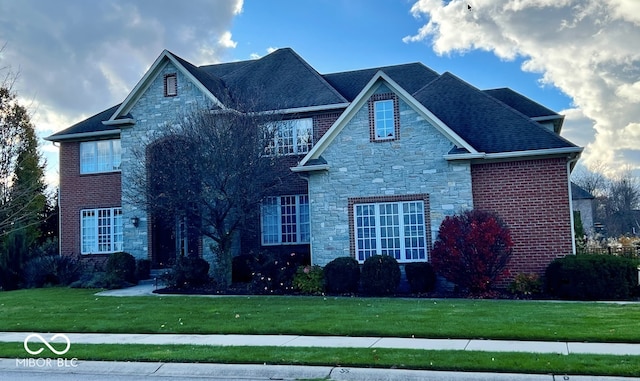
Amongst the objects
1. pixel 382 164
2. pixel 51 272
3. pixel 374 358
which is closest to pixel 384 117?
pixel 382 164

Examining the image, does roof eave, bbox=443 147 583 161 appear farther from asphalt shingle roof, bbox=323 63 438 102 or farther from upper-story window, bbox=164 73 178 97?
upper-story window, bbox=164 73 178 97

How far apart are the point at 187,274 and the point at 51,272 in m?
6.49

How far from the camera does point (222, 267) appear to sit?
1909 centimetres

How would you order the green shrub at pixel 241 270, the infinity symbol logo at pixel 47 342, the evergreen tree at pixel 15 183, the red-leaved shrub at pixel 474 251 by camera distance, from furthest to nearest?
the green shrub at pixel 241 270
the red-leaved shrub at pixel 474 251
the evergreen tree at pixel 15 183
the infinity symbol logo at pixel 47 342

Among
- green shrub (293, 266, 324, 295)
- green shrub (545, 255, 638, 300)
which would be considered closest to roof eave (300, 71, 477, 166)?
green shrub (293, 266, 324, 295)

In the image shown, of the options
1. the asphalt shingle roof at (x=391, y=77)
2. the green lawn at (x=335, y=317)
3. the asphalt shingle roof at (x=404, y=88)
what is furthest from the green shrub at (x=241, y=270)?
the asphalt shingle roof at (x=391, y=77)

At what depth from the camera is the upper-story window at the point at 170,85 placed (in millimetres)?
22791

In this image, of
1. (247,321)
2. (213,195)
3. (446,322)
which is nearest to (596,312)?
(446,322)

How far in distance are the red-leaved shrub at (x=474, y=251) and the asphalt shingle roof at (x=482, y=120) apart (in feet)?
8.54

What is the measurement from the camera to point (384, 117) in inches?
736

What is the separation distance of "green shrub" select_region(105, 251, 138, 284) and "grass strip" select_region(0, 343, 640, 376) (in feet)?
34.6

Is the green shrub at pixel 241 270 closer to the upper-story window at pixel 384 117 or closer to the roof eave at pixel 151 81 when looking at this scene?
the roof eave at pixel 151 81

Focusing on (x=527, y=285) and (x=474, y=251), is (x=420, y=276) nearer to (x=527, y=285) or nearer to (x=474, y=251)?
(x=474, y=251)

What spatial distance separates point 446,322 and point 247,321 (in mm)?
4143
